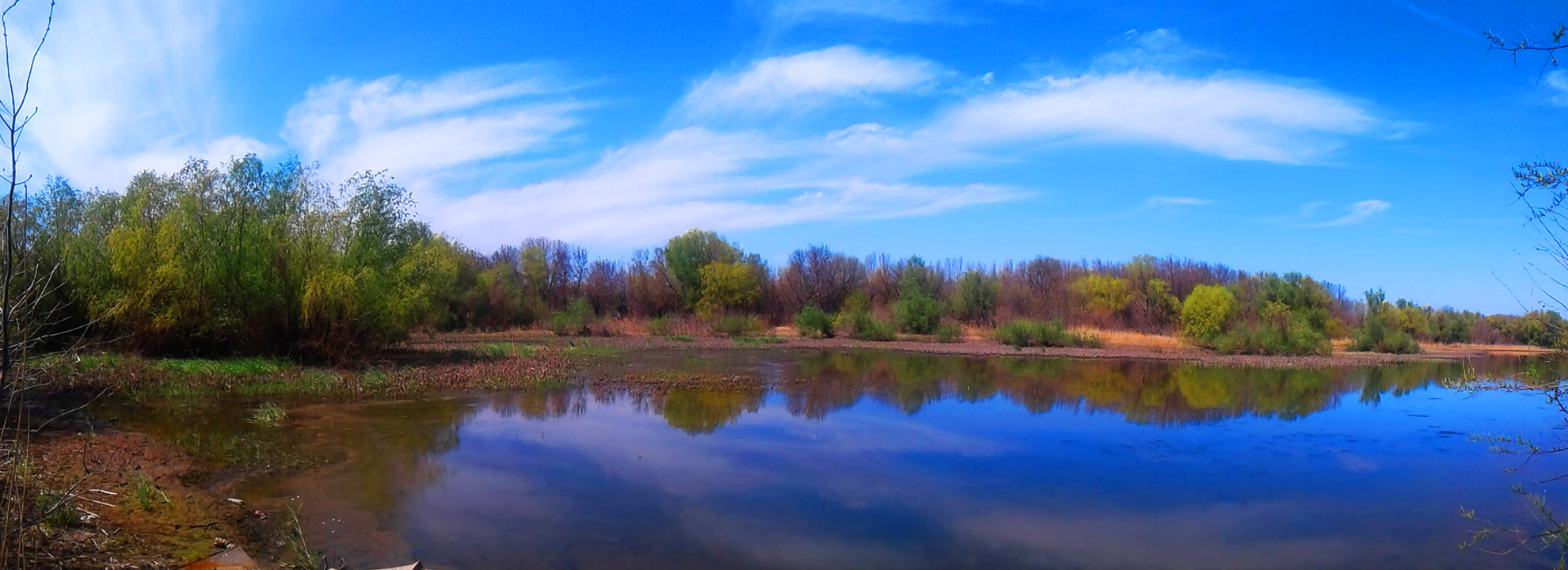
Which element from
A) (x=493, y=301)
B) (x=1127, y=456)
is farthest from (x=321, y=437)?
(x=493, y=301)

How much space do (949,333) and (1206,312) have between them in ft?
35.1

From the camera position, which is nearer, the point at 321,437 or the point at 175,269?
the point at 321,437

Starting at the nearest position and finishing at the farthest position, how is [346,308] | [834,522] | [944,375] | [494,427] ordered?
[834,522], [494,427], [346,308], [944,375]

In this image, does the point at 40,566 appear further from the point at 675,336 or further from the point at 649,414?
the point at 675,336

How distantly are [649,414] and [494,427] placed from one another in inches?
103

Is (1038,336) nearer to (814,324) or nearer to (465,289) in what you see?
(814,324)

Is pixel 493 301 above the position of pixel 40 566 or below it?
above

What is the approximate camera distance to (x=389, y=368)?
58.2 feet

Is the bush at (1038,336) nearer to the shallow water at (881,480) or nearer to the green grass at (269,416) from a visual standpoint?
the shallow water at (881,480)

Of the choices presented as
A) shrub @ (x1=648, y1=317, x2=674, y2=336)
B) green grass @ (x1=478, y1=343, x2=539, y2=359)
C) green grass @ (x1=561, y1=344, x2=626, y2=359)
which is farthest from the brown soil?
shrub @ (x1=648, y1=317, x2=674, y2=336)

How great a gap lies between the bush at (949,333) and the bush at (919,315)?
0.82 meters

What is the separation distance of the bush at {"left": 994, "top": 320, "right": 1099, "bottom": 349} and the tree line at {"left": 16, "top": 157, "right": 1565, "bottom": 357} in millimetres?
336

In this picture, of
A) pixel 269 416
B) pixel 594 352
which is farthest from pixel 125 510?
pixel 594 352

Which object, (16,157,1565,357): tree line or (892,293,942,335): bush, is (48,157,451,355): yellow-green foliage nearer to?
(16,157,1565,357): tree line
